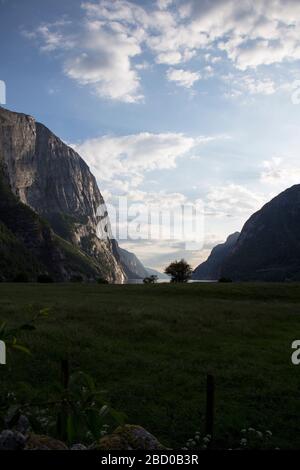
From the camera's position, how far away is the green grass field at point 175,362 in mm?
14961

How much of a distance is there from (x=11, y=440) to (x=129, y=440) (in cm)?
250

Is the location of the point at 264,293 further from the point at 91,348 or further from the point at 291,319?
the point at 91,348

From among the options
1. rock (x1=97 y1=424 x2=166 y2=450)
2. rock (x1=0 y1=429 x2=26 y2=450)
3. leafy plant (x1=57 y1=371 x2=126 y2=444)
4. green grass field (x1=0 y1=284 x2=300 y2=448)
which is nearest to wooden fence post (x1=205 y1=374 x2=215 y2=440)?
green grass field (x1=0 y1=284 x2=300 y2=448)

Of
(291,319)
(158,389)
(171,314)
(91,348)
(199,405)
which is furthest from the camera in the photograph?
(291,319)

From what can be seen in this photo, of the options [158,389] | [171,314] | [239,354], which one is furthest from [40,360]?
[171,314]

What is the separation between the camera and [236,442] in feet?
43.0

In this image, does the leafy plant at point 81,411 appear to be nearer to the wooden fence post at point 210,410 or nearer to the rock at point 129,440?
the rock at point 129,440

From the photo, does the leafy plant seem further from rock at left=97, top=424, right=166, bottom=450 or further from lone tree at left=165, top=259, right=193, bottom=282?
lone tree at left=165, top=259, right=193, bottom=282

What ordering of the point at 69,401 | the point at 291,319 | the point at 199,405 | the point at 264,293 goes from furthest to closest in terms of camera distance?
the point at 264,293
the point at 291,319
the point at 199,405
the point at 69,401

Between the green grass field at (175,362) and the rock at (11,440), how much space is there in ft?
4.11

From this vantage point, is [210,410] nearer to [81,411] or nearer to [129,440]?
[129,440]

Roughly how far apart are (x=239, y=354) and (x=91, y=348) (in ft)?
29.7

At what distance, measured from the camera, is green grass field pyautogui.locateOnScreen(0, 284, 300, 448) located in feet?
49.1

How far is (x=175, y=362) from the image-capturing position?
22.5 metres
